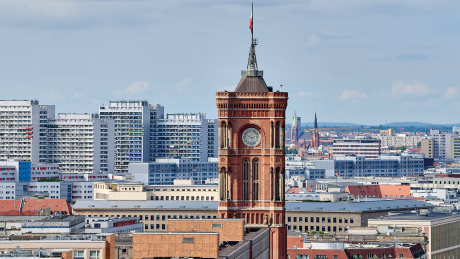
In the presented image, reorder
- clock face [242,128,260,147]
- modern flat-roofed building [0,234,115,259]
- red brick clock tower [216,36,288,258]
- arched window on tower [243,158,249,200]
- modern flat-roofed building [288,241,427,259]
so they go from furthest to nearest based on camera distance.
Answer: modern flat-roofed building [288,241,427,259] < clock face [242,128,260,147] < arched window on tower [243,158,249,200] < red brick clock tower [216,36,288,258] < modern flat-roofed building [0,234,115,259]

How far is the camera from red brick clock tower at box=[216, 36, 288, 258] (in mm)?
124500

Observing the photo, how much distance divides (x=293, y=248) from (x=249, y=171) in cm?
2777

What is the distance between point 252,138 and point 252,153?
158 centimetres

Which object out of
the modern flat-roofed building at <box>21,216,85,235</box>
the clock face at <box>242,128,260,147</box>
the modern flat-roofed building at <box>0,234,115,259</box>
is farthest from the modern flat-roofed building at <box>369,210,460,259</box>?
the modern flat-roofed building at <box>0,234,115,259</box>

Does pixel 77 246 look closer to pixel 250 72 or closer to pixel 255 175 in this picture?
pixel 255 175

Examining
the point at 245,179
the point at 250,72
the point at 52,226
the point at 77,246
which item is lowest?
the point at 52,226

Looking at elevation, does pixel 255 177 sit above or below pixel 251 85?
below

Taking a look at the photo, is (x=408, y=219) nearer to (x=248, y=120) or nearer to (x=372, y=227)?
(x=372, y=227)

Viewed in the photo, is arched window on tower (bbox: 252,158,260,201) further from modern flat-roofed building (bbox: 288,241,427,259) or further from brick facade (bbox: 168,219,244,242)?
modern flat-roofed building (bbox: 288,241,427,259)

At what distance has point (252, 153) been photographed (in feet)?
412

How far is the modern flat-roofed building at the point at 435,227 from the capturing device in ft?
595

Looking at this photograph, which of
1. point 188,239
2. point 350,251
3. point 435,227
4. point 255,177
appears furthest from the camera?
point 435,227

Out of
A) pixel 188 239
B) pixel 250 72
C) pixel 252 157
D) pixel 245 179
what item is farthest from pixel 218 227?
pixel 250 72

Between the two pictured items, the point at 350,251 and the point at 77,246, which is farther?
the point at 350,251
